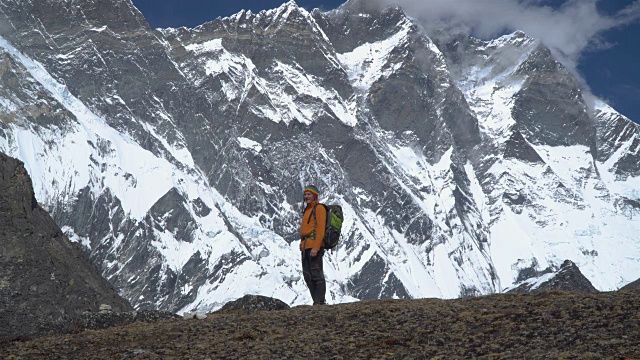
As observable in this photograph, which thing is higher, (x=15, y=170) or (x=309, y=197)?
(x=15, y=170)

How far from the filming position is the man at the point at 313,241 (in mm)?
25062

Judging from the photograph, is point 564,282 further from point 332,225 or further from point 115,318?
point 115,318

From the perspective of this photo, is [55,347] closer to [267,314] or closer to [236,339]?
[236,339]

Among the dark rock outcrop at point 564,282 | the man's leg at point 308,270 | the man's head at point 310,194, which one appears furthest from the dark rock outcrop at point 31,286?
the dark rock outcrop at point 564,282

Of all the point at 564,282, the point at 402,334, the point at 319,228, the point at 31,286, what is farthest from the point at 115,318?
the point at 564,282

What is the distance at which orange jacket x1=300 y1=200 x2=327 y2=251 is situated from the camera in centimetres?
2505

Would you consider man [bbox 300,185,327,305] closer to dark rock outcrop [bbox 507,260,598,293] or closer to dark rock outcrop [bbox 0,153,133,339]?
dark rock outcrop [bbox 0,153,133,339]

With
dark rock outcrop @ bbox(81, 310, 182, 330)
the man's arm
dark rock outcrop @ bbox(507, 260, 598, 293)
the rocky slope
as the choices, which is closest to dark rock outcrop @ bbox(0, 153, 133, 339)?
dark rock outcrop @ bbox(81, 310, 182, 330)

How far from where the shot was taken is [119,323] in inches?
913

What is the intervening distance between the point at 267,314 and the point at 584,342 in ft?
23.9

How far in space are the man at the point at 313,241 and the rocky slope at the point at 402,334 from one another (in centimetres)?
313

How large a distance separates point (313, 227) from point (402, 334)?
669cm

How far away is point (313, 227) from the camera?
25.2 meters

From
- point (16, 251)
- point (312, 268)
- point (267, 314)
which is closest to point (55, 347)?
point (267, 314)
